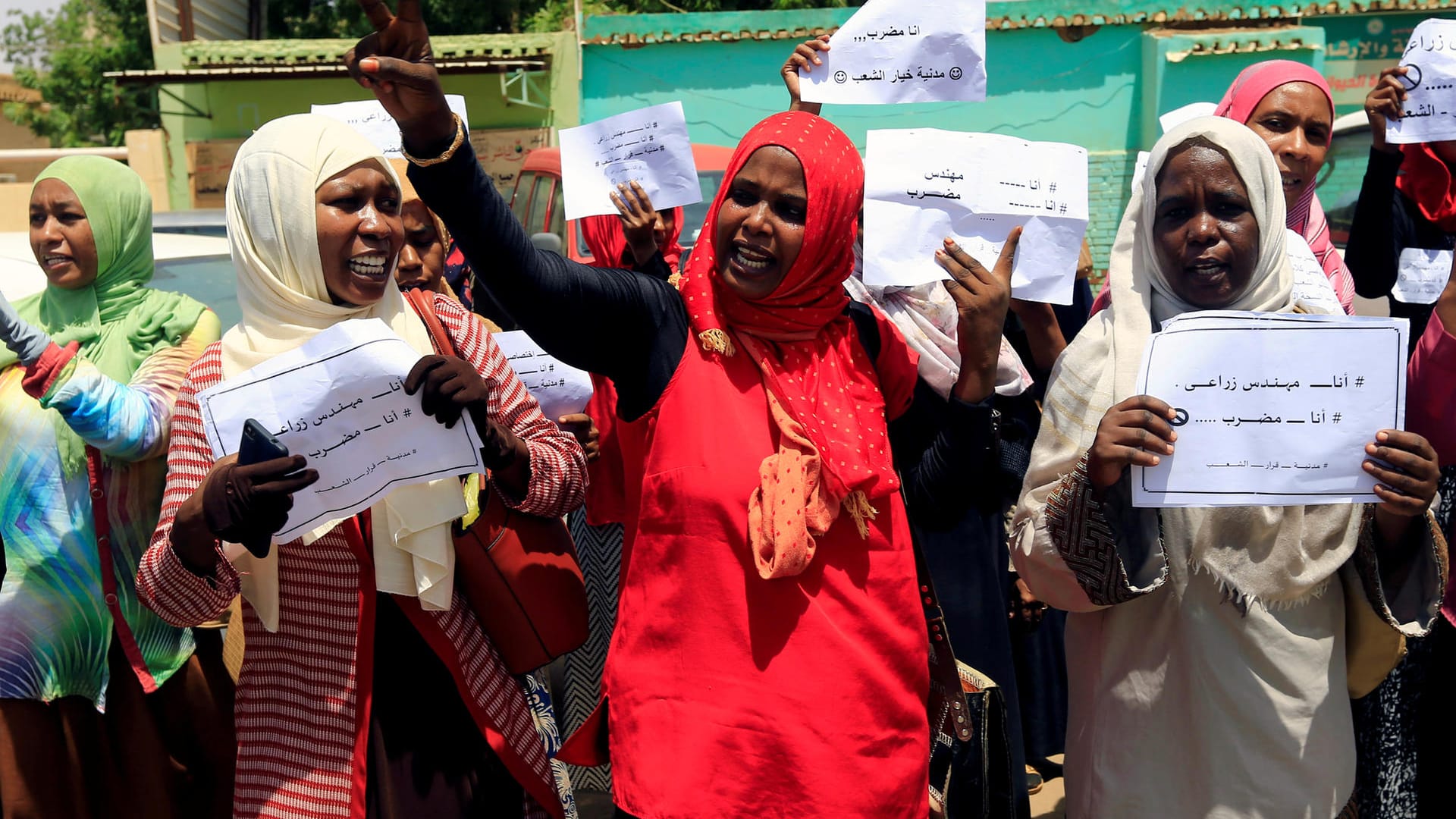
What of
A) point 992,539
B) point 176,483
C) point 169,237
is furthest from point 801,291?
point 169,237

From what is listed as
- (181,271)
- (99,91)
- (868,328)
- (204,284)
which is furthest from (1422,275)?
(99,91)

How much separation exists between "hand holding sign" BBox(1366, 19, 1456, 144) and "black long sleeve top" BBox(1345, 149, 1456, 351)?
0.37 ft

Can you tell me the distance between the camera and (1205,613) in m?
2.37

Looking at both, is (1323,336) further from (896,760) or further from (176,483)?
(176,483)

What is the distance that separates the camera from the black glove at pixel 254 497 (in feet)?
6.63

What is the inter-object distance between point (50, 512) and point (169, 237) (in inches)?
148

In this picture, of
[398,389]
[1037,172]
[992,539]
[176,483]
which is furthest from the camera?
[992,539]

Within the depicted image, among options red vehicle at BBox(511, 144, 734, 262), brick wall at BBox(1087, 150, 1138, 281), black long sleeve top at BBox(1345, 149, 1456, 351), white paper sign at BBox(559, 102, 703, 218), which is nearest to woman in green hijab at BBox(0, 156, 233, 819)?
A: white paper sign at BBox(559, 102, 703, 218)

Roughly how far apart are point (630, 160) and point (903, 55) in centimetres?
98

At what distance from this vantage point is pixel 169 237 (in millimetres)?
6449

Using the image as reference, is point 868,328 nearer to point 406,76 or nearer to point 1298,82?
point 406,76

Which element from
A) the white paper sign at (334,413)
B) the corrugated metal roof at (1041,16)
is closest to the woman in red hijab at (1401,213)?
the white paper sign at (334,413)

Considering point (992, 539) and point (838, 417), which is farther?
point (992, 539)

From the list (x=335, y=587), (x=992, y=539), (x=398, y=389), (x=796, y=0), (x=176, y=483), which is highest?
(x=796, y=0)
